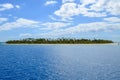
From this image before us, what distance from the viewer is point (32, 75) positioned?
163ft

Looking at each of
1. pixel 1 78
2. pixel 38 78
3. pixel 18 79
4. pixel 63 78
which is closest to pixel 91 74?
pixel 63 78

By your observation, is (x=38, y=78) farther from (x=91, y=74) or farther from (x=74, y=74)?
(x=91, y=74)

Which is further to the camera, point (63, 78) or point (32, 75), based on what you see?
point (32, 75)

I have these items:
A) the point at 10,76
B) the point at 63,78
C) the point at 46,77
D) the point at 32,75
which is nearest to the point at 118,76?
the point at 63,78

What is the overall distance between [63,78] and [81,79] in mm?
3499

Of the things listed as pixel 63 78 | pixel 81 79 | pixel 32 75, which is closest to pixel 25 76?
pixel 32 75

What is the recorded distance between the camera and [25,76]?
48.3m

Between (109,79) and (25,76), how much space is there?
16.8m

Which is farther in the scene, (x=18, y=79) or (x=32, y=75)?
(x=32, y=75)

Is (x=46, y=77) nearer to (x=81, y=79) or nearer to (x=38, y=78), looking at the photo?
(x=38, y=78)

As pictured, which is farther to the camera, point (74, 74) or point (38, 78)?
point (74, 74)

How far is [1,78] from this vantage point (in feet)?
152

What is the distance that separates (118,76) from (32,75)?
1763cm

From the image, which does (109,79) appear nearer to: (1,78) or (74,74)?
(74,74)
